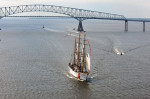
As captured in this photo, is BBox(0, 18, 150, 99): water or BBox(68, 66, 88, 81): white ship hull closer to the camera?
BBox(0, 18, 150, 99): water

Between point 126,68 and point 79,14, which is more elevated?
point 79,14

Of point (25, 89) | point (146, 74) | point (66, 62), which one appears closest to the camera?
point (25, 89)

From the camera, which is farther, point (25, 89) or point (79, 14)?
point (79, 14)

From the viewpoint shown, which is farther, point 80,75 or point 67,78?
point 67,78

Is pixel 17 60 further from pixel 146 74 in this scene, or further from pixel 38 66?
pixel 146 74

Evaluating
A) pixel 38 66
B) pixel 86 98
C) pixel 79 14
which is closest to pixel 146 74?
pixel 86 98

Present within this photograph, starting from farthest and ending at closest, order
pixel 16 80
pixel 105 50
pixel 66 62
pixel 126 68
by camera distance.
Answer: pixel 105 50 → pixel 66 62 → pixel 126 68 → pixel 16 80

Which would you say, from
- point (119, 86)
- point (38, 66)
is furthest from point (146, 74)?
point (38, 66)

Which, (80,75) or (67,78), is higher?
(80,75)

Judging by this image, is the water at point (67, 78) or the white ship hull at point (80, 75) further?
the white ship hull at point (80, 75)

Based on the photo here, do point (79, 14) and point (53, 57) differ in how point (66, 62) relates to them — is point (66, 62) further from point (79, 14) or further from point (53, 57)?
point (79, 14)
